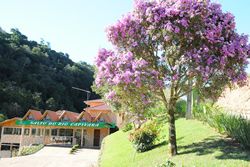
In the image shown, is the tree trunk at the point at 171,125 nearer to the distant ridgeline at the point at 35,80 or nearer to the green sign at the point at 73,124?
the green sign at the point at 73,124

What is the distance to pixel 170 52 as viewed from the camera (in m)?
13.7

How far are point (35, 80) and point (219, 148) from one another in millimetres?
71938

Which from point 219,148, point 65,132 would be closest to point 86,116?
point 65,132

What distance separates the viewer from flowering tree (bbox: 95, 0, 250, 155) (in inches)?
504

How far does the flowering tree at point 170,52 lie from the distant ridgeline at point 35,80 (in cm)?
5901

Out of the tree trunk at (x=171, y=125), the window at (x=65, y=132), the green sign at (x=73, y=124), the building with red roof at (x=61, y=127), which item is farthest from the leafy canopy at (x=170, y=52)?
the window at (x=65, y=132)

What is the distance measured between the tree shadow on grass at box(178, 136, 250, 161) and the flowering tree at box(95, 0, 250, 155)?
211 centimetres

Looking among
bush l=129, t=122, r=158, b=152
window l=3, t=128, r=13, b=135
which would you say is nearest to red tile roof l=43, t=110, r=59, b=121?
window l=3, t=128, r=13, b=135

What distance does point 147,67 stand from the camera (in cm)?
1308

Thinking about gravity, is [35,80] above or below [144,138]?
above

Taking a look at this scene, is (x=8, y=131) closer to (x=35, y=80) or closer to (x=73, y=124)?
(x=73, y=124)

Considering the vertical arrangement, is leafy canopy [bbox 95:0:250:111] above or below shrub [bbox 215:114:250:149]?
above

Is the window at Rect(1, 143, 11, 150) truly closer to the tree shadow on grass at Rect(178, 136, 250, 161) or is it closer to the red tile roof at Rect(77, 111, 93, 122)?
the red tile roof at Rect(77, 111, 93, 122)

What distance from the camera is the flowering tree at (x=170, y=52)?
42.0ft
